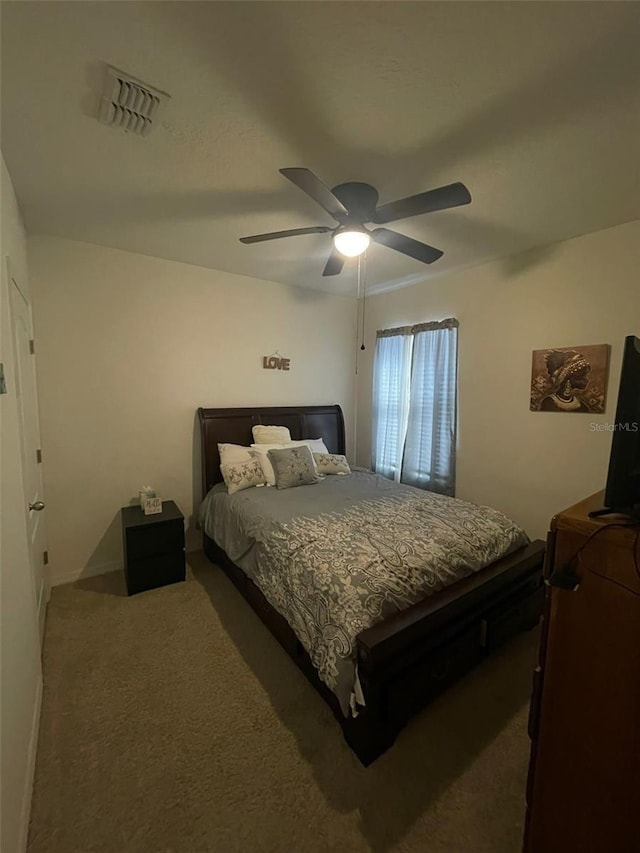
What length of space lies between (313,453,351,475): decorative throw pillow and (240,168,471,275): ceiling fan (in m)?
1.97

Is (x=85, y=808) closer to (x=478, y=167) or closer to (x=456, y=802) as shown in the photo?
(x=456, y=802)

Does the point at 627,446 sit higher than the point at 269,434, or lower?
higher

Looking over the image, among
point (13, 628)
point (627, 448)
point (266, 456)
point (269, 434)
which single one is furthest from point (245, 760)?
point (269, 434)

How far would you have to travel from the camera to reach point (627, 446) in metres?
0.83

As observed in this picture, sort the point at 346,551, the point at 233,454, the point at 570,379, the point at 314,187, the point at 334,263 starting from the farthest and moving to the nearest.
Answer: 1. the point at 233,454
2. the point at 570,379
3. the point at 334,263
4. the point at 346,551
5. the point at 314,187

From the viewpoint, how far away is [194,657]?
209 cm

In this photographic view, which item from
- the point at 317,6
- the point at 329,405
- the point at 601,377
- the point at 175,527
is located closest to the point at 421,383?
the point at 329,405

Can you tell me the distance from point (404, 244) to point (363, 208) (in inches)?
13.9

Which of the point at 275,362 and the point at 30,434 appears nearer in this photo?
the point at 30,434

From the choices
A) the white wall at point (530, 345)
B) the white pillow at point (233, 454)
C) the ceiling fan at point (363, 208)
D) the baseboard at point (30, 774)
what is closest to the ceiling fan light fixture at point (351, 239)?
the ceiling fan at point (363, 208)

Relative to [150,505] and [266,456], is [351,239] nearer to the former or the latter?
[266,456]

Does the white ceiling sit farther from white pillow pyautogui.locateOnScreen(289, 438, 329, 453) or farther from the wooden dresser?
white pillow pyautogui.locateOnScreen(289, 438, 329, 453)

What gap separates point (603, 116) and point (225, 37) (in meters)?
1.56

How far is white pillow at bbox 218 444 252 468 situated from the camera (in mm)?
3182
